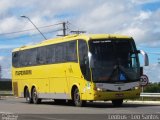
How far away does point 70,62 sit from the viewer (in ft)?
95.8

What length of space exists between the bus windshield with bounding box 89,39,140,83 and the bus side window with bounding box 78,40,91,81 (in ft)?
1.17

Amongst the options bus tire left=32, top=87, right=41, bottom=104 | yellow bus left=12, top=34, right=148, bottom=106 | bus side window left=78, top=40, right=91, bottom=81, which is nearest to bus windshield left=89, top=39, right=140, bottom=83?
yellow bus left=12, top=34, right=148, bottom=106

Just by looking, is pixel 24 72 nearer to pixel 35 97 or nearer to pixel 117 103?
pixel 35 97

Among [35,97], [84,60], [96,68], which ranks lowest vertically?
[35,97]

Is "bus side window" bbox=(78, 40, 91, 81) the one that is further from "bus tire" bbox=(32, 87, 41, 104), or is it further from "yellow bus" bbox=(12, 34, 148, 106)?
"bus tire" bbox=(32, 87, 41, 104)

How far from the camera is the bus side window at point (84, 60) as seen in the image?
2748cm

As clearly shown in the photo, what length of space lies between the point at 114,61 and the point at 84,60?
1.54 m

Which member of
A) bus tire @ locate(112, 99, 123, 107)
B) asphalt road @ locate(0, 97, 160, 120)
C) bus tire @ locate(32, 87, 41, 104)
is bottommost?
asphalt road @ locate(0, 97, 160, 120)

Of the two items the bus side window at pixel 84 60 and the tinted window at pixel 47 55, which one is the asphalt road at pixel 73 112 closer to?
the bus side window at pixel 84 60

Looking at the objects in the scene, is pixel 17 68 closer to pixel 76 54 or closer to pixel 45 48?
pixel 45 48

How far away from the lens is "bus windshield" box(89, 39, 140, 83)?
2722 centimetres

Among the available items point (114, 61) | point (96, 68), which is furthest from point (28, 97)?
point (114, 61)

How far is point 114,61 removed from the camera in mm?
27375

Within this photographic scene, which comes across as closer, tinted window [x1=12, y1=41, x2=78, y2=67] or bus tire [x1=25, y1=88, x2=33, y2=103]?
tinted window [x1=12, y1=41, x2=78, y2=67]
